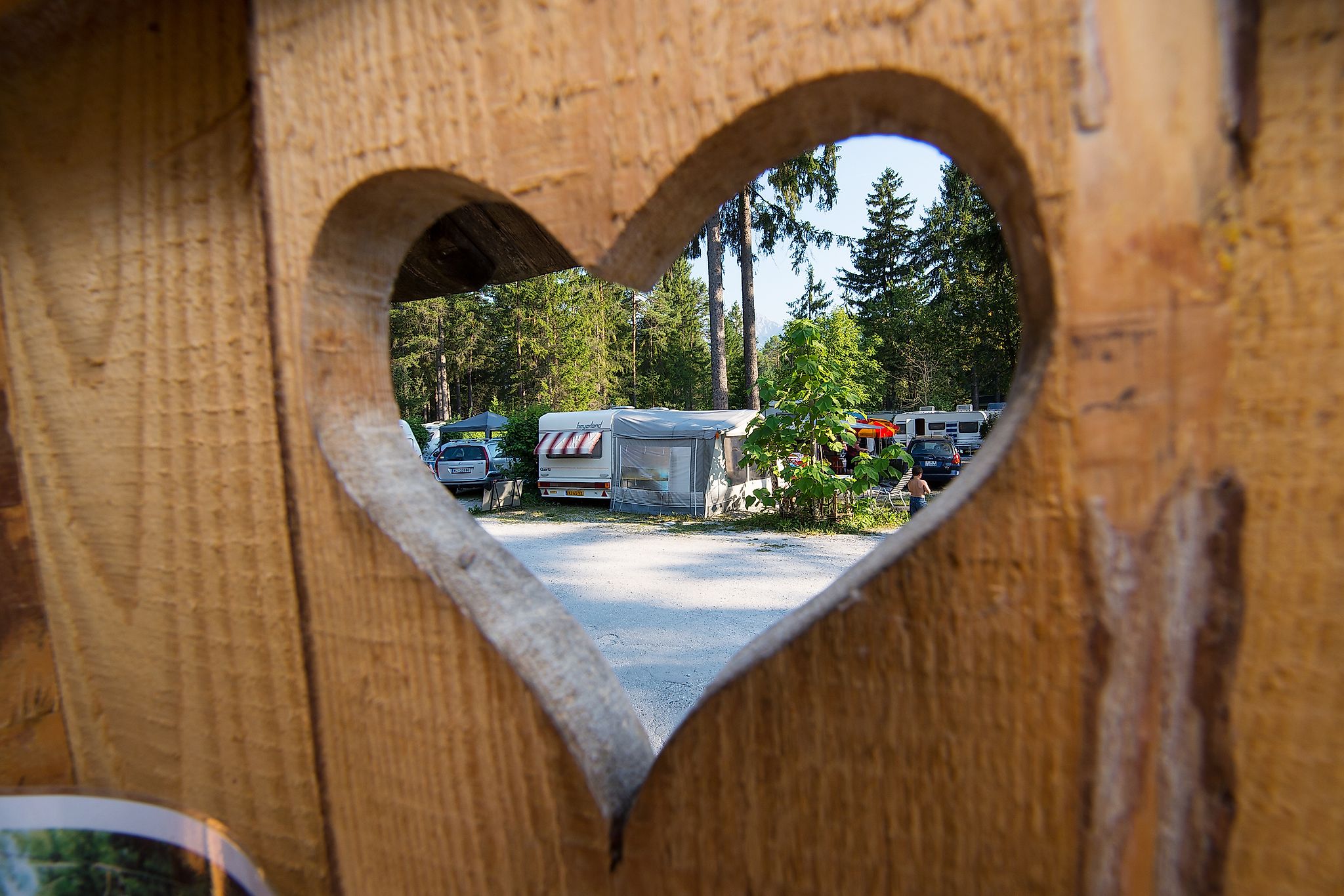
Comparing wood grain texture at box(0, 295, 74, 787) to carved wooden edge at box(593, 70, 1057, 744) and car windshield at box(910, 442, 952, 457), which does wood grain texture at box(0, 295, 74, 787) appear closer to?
carved wooden edge at box(593, 70, 1057, 744)

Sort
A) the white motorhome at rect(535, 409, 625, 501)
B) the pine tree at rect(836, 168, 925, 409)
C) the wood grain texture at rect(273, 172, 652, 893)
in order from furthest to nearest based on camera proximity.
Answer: the pine tree at rect(836, 168, 925, 409), the white motorhome at rect(535, 409, 625, 501), the wood grain texture at rect(273, 172, 652, 893)

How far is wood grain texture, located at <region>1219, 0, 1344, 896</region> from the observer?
0.29 m

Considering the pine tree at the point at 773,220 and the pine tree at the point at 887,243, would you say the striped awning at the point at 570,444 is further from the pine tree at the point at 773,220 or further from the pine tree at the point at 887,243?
the pine tree at the point at 887,243

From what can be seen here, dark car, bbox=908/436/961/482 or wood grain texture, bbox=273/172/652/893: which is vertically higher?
wood grain texture, bbox=273/172/652/893

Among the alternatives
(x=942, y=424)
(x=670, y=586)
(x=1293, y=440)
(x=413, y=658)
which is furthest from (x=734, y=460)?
(x=1293, y=440)

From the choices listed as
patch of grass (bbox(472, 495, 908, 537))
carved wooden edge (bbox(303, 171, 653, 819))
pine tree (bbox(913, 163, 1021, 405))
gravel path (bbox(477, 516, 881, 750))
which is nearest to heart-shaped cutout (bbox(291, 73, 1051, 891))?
carved wooden edge (bbox(303, 171, 653, 819))

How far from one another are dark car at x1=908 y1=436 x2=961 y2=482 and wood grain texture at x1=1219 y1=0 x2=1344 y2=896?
1470 cm

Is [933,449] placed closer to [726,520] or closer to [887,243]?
[726,520]

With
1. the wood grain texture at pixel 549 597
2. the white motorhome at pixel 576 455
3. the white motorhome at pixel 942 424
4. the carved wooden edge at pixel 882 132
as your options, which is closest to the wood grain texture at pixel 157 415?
the wood grain texture at pixel 549 597

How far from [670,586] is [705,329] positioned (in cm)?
2720

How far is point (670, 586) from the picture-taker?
6.79 meters

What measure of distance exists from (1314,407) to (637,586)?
6.71m

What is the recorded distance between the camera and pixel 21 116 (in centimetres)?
57

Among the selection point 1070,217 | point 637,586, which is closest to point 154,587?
point 1070,217
